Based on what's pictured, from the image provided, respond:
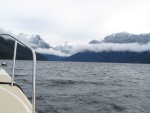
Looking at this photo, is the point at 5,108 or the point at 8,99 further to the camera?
the point at 8,99

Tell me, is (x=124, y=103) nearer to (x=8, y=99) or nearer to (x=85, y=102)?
(x=85, y=102)

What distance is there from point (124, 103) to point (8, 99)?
1279 cm

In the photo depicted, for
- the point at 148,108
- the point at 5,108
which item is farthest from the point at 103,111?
the point at 5,108

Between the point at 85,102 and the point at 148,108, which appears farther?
the point at 85,102

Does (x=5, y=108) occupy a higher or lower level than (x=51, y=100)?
higher

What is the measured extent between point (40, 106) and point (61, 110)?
1.21 m

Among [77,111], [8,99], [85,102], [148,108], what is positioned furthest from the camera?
[85,102]

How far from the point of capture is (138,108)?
14461mm

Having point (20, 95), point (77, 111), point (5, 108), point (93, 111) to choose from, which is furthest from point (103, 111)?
point (5, 108)

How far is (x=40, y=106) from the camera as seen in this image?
13.4 m

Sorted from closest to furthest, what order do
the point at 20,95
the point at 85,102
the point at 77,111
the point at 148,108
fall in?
the point at 20,95 < the point at 77,111 < the point at 148,108 < the point at 85,102

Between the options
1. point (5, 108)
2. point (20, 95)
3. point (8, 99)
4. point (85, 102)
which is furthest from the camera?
point (85, 102)

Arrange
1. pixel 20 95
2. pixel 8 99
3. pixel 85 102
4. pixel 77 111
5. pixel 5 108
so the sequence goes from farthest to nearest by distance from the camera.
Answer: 1. pixel 85 102
2. pixel 77 111
3. pixel 20 95
4. pixel 8 99
5. pixel 5 108

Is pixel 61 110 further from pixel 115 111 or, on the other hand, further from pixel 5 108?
pixel 5 108
